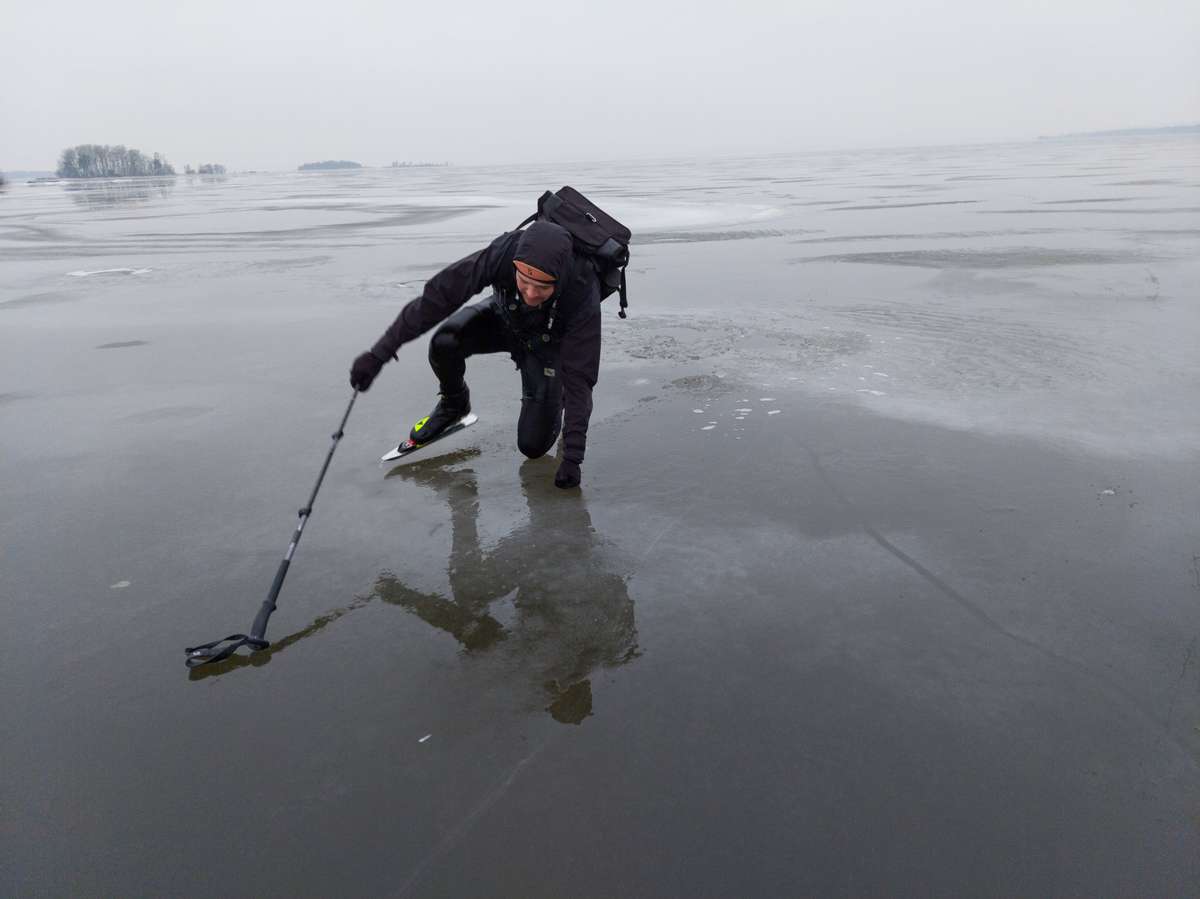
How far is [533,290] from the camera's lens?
4.14 metres

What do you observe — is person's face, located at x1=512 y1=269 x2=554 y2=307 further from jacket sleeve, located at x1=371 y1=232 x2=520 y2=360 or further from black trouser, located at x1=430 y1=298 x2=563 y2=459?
black trouser, located at x1=430 y1=298 x2=563 y2=459

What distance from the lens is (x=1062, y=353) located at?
6.64 meters

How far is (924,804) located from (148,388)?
6.23m

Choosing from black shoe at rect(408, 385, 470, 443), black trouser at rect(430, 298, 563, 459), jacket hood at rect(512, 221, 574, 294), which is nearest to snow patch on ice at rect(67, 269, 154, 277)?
black shoe at rect(408, 385, 470, 443)

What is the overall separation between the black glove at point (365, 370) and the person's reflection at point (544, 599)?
2.66 ft

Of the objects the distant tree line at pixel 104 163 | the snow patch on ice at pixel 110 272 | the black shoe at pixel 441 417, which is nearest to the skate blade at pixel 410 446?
the black shoe at pixel 441 417

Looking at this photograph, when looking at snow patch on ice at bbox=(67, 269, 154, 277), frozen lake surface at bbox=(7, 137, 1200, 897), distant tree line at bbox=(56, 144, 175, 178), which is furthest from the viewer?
distant tree line at bbox=(56, 144, 175, 178)

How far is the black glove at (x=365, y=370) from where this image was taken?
4.42 metres

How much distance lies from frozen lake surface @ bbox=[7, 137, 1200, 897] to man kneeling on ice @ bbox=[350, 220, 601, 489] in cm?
36

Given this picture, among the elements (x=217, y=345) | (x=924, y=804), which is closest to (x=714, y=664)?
(x=924, y=804)

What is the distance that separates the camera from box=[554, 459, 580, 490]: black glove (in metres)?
4.37

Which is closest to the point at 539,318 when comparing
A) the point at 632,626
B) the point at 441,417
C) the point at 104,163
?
the point at 441,417

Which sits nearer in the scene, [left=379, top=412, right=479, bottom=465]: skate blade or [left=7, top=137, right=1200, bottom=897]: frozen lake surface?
[left=7, top=137, right=1200, bottom=897]: frozen lake surface

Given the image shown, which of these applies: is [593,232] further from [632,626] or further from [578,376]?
[632,626]
